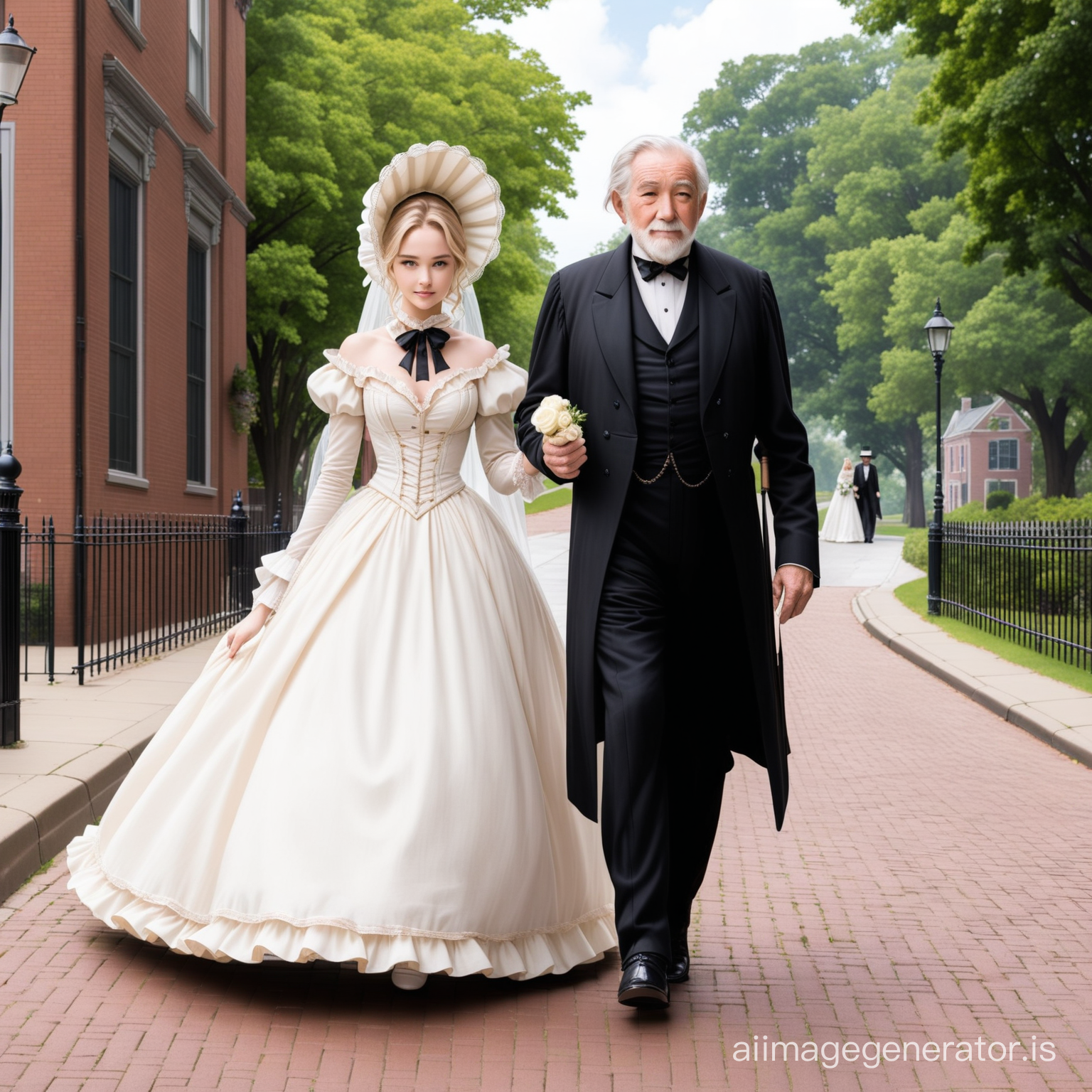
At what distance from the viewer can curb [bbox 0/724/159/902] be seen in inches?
200

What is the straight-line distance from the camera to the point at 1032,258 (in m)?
19.5

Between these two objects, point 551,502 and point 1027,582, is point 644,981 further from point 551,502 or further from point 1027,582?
point 551,502

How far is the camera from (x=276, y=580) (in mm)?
4262

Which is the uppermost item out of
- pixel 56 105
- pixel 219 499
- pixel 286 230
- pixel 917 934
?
pixel 286 230

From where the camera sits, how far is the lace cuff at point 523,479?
163 inches

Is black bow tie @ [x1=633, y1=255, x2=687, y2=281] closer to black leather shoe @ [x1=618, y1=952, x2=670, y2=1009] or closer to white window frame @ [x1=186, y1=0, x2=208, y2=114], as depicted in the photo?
black leather shoe @ [x1=618, y1=952, x2=670, y2=1009]

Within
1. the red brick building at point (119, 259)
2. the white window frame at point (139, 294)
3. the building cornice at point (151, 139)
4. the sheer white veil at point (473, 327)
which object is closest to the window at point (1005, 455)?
the building cornice at point (151, 139)

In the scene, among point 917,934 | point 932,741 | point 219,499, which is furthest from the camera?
point 219,499

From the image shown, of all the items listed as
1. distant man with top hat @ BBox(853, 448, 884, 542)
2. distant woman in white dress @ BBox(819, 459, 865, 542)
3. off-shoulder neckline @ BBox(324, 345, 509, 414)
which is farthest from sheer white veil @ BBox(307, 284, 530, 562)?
distant woman in white dress @ BBox(819, 459, 865, 542)

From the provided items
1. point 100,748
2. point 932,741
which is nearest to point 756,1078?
point 100,748

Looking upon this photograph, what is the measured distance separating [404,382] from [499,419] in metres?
0.35

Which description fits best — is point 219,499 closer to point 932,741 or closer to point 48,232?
point 48,232

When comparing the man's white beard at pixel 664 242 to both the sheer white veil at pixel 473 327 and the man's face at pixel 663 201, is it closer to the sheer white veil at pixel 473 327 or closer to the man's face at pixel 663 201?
the man's face at pixel 663 201

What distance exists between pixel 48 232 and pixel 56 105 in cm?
114
